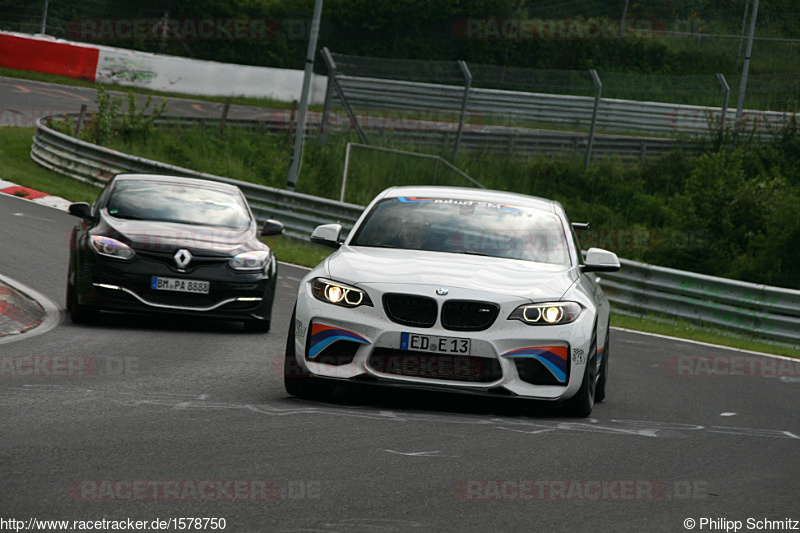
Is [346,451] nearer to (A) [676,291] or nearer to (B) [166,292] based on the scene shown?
(B) [166,292]

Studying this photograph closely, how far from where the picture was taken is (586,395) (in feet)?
24.8

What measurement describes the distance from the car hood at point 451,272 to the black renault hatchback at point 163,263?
307 cm

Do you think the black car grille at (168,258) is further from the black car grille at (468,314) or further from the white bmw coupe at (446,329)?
the black car grille at (468,314)

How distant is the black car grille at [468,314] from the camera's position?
718 centimetres

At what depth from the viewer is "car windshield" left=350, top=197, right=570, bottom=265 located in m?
8.27

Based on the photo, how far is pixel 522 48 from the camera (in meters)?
60.8

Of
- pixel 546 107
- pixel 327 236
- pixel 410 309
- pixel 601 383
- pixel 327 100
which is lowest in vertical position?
pixel 601 383

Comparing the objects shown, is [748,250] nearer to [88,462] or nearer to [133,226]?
[133,226]

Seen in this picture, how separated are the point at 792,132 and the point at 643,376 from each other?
2260 cm

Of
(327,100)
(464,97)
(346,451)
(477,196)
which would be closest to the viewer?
→ (346,451)

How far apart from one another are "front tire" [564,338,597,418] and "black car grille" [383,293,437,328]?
111 centimetres

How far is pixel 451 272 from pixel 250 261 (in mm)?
4071

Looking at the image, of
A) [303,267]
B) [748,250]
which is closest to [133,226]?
[303,267]

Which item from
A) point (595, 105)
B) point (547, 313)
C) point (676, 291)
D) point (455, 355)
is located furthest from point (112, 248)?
point (595, 105)
